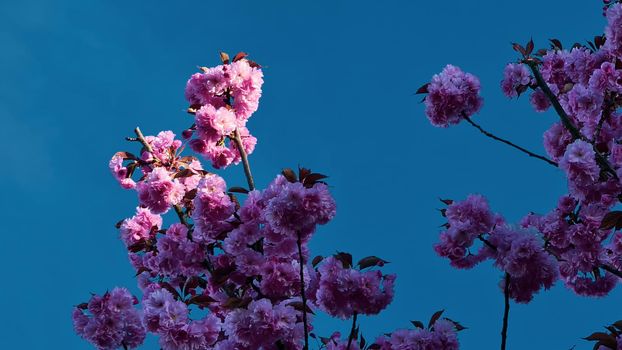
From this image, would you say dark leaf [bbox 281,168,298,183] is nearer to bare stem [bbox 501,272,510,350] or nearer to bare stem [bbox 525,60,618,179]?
bare stem [bbox 501,272,510,350]

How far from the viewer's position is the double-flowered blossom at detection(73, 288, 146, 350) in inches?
187

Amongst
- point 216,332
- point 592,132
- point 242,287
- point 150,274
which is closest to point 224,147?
point 150,274

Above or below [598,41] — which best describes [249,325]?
below

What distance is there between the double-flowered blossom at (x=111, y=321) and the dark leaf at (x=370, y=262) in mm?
1786

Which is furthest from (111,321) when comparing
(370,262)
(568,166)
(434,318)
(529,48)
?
(529,48)

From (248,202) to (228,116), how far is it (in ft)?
4.29

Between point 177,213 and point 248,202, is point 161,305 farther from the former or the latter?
point 177,213

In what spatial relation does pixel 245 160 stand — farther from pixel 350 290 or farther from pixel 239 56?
pixel 350 290

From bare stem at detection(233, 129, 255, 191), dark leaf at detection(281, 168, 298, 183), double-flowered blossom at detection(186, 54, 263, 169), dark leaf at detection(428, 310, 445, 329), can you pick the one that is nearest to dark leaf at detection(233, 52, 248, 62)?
double-flowered blossom at detection(186, 54, 263, 169)

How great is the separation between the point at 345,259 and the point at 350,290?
197mm

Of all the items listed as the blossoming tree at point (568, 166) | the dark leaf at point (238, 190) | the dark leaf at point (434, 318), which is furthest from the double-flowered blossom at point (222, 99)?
the dark leaf at point (434, 318)

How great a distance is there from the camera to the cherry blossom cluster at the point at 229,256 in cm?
398

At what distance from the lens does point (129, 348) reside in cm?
490

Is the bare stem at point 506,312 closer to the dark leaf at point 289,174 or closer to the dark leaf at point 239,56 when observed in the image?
the dark leaf at point 289,174
